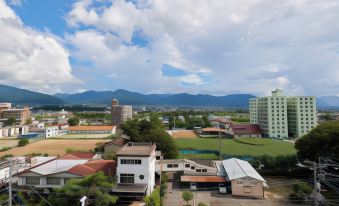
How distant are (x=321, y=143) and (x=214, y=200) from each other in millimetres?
9157

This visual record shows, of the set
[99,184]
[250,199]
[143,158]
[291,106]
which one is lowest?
[250,199]

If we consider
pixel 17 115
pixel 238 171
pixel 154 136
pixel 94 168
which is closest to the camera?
pixel 94 168

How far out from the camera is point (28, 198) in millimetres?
15344

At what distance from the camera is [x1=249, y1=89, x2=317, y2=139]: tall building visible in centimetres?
4625

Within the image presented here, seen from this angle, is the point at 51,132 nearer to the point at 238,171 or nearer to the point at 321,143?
the point at 238,171

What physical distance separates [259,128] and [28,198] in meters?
42.3

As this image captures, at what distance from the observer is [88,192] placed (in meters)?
13.3

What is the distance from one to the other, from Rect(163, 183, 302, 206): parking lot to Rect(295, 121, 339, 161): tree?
5.66m

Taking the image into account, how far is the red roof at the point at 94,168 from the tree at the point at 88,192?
1.98 meters

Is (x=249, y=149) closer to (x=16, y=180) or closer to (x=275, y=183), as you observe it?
(x=275, y=183)

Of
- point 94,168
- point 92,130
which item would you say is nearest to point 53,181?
point 94,168

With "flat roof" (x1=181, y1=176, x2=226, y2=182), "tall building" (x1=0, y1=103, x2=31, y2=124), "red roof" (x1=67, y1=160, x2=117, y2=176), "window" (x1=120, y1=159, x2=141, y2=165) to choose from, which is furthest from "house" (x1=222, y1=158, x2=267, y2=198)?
"tall building" (x1=0, y1=103, x2=31, y2=124)

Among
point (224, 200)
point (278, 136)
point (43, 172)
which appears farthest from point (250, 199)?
point (278, 136)

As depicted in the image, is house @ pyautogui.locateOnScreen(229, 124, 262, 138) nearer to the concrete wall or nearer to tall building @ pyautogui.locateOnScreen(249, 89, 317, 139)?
tall building @ pyautogui.locateOnScreen(249, 89, 317, 139)
